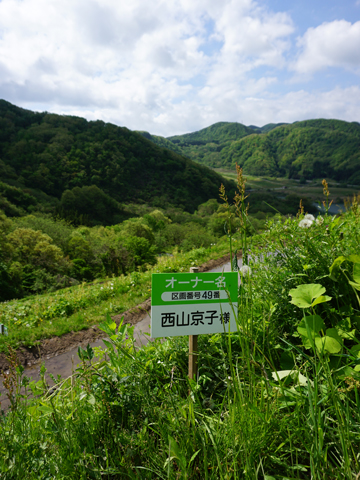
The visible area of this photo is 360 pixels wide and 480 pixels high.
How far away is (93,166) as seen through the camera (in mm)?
67500

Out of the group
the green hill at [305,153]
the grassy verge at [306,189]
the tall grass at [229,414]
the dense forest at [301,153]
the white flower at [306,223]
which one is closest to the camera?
the tall grass at [229,414]

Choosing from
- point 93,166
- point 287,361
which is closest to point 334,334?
point 287,361

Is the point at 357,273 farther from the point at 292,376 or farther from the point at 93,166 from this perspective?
the point at 93,166

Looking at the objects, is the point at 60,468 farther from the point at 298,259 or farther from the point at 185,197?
the point at 185,197

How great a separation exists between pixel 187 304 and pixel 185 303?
1cm

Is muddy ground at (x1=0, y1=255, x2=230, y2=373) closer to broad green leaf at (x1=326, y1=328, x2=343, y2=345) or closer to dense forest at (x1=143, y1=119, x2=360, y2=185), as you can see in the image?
broad green leaf at (x1=326, y1=328, x2=343, y2=345)

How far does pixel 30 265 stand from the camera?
45.3 ft

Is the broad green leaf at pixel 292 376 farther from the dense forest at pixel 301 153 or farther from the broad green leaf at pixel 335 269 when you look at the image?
the dense forest at pixel 301 153

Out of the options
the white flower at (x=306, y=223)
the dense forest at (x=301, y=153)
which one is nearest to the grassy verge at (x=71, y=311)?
the white flower at (x=306, y=223)

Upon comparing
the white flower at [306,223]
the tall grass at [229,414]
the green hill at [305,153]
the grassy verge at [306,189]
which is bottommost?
the tall grass at [229,414]

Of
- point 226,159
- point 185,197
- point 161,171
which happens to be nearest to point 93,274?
point 185,197

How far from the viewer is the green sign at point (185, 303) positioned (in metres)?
1.61

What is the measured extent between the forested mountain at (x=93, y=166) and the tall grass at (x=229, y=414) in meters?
48.5

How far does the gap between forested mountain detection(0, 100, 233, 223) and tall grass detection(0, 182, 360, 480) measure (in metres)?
48.5
